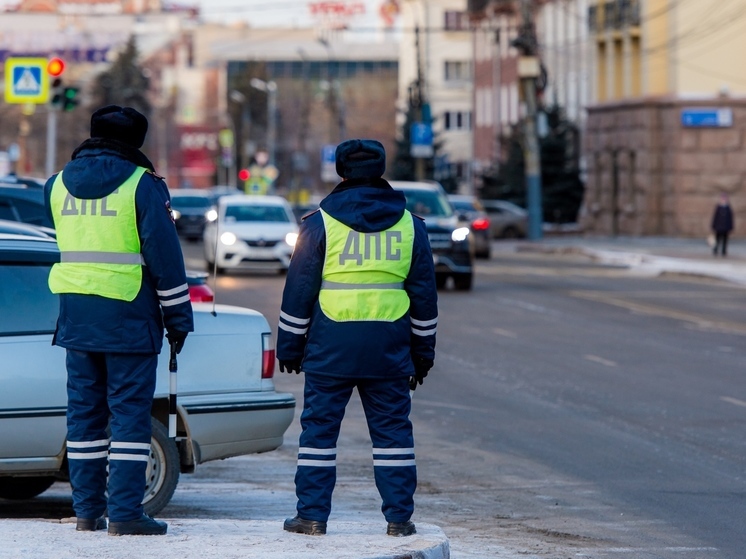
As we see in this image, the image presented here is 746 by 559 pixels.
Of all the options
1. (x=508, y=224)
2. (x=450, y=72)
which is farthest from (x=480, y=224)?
(x=450, y=72)

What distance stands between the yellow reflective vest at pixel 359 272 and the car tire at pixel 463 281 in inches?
847

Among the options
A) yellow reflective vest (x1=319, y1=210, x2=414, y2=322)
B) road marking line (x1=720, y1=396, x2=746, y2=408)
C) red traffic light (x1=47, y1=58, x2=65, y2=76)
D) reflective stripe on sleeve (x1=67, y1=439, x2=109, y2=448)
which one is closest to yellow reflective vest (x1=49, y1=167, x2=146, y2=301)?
reflective stripe on sleeve (x1=67, y1=439, x2=109, y2=448)

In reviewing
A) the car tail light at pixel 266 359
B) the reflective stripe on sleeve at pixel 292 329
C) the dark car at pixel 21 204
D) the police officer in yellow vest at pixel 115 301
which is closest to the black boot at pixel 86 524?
the police officer in yellow vest at pixel 115 301

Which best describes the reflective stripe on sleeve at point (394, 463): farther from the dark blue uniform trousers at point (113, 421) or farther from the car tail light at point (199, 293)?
the car tail light at point (199, 293)

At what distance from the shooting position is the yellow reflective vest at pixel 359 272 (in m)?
7.01

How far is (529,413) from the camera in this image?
13.3 metres

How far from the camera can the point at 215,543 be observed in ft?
22.4

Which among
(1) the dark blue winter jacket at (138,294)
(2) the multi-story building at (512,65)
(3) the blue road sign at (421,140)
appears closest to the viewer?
(1) the dark blue winter jacket at (138,294)

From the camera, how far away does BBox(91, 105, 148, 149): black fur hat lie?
22.8 feet

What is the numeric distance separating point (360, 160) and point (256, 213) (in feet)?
86.0

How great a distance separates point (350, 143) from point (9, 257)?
220 cm

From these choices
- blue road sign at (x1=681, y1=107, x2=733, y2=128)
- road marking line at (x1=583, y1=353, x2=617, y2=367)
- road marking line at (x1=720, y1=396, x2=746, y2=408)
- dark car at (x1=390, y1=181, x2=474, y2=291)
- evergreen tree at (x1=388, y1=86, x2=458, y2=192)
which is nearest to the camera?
road marking line at (x1=720, y1=396, x2=746, y2=408)

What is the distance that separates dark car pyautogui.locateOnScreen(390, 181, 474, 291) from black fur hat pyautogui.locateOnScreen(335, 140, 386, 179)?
Answer: 2024 centimetres

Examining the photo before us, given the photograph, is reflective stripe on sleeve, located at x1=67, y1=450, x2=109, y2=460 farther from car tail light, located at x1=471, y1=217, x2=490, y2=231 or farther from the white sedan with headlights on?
car tail light, located at x1=471, y1=217, x2=490, y2=231
